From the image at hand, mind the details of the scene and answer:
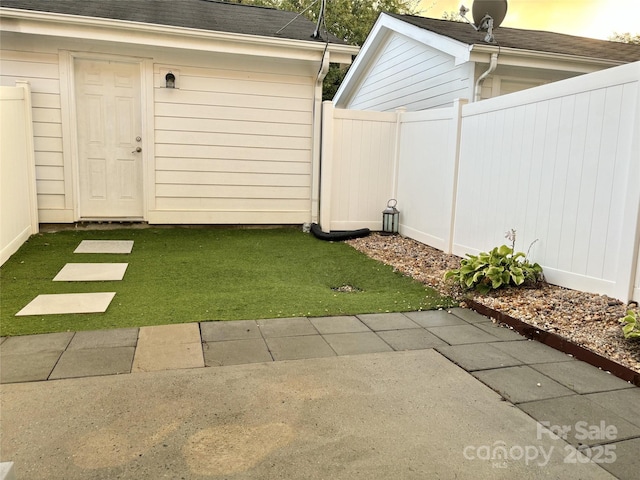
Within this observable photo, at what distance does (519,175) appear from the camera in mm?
4582

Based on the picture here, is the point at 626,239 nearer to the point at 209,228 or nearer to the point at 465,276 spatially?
the point at 465,276

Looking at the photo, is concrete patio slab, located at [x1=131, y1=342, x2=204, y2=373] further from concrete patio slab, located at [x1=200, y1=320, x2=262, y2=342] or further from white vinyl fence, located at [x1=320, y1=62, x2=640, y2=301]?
white vinyl fence, located at [x1=320, y1=62, x2=640, y2=301]

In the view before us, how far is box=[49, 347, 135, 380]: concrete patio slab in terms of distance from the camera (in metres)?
2.54

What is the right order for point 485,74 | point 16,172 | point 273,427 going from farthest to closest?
point 485,74
point 16,172
point 273,427

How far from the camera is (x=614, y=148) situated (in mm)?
3564

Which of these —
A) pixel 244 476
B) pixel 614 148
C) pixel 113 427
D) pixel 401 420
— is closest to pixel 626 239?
pixel 614 148

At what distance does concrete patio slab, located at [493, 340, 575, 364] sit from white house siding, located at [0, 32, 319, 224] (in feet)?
15.4

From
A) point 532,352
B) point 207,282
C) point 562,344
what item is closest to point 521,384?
point 532,352

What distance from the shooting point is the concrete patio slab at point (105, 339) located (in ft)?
9.52

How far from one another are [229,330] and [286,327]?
41 cm

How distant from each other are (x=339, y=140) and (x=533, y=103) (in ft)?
9.94

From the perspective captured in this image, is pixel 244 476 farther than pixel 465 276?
No

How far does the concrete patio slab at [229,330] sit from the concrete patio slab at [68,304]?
91cm

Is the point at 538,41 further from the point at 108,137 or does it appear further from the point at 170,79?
the point at 108,137
